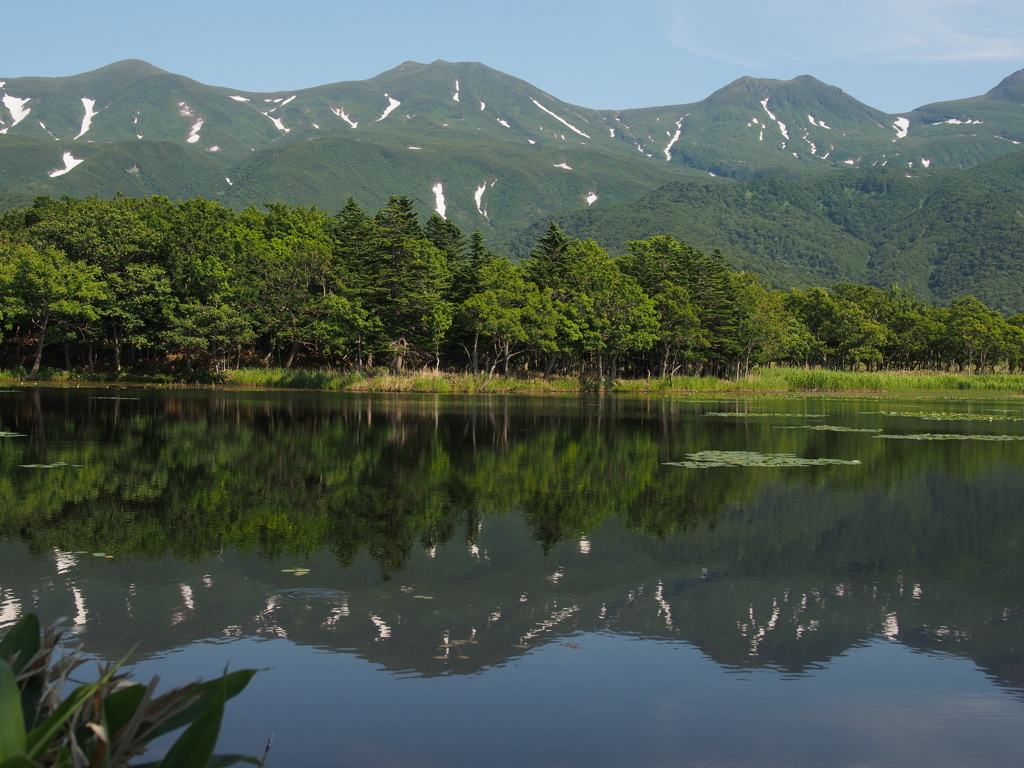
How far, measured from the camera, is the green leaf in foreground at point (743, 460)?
57.1 feet

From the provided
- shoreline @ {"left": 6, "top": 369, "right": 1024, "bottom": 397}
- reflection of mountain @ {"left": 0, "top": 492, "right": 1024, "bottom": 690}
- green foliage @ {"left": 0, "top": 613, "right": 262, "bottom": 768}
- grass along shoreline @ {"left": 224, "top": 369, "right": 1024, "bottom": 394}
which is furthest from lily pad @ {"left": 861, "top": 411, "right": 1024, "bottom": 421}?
green foliage @ {"left": 0, "top": 613, "right": 262, "bottom": 768}

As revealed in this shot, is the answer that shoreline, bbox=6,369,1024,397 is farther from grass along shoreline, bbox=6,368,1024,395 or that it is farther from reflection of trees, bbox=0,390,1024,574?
reflection of trees, bbox=0,390,1024,574

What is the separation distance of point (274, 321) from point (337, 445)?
36114 mm

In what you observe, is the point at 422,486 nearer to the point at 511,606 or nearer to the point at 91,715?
the point at 511,606

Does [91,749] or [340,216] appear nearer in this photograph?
[91,749]

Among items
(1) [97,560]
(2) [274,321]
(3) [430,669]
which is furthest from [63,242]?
(3) [430,669]

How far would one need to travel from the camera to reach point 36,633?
8.66 feet

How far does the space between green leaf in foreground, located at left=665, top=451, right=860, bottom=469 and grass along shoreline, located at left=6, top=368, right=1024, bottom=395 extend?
103 ft

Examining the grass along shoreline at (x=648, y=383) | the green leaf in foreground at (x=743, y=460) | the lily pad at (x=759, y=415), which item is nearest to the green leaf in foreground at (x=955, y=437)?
the green leaf in foreground at (x=743, y=460)

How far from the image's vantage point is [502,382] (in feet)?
174

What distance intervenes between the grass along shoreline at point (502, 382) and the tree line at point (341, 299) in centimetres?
192

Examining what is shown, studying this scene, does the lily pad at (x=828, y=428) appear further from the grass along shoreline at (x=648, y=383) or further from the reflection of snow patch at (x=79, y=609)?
the grass along shoreline at (x=648, y=383)

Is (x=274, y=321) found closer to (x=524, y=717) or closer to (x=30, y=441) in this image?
(x=30, y=441)

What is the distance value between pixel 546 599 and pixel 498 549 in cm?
195
